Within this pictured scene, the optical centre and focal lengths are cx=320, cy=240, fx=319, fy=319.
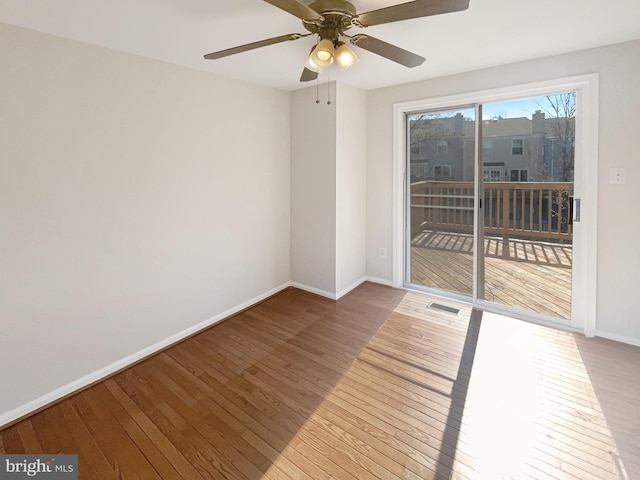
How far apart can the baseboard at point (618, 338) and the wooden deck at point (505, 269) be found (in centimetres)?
25

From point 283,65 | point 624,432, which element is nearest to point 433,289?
point 624,432

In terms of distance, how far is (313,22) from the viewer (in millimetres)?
1700

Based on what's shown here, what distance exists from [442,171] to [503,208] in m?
0.74

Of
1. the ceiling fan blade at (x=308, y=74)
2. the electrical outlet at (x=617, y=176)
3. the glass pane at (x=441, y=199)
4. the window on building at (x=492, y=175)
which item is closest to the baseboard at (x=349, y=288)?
the glass pane at (x=441, y=199)

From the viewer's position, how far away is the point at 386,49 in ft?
6.01

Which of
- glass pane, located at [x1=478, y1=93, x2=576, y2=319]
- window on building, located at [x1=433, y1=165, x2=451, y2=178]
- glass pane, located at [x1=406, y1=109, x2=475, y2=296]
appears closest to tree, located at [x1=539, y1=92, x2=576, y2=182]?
glass pane, located at [x1=478, y1=93, x2=576, y2=319]

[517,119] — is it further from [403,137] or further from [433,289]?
[433,289]

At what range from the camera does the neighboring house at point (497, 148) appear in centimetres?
287

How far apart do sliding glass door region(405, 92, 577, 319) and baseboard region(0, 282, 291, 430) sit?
241 cm

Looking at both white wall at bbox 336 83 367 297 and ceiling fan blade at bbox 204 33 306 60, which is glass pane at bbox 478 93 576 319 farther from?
ceiling fan blade at bbox 204 33 306 60

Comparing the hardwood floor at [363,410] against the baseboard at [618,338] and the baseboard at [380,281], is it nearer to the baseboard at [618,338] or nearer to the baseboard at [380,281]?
the baseboard at [618,338]

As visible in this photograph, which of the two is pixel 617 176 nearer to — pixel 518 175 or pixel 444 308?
pixel 518 175

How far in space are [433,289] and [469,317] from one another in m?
0.66

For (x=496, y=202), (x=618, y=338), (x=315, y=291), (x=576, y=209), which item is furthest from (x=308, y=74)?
(x=618, y=338)
